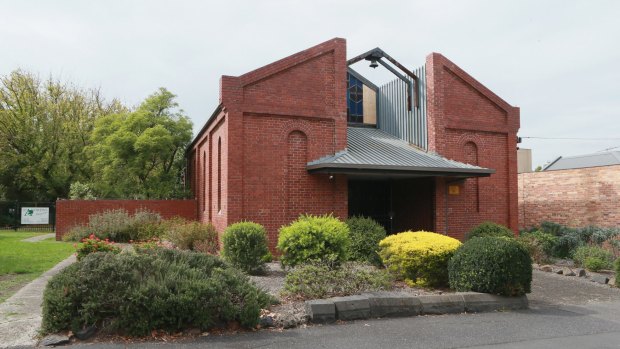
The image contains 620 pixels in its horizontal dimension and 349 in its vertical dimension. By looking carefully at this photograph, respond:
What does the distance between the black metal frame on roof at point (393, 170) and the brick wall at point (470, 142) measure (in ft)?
4.56

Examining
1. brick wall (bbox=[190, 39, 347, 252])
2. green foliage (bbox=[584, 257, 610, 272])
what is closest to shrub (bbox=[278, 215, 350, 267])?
brick wall (bbox=[190, 39, 347, 252])

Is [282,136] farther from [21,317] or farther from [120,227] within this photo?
[120,227]

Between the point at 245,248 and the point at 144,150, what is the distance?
15.0 m

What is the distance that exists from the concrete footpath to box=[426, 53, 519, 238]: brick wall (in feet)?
40.0

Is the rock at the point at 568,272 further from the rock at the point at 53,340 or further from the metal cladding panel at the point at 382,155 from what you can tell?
the rock at the point at 53,340

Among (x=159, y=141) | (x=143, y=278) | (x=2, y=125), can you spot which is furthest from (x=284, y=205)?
(x=2, y=125)

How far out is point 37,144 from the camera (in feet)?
113

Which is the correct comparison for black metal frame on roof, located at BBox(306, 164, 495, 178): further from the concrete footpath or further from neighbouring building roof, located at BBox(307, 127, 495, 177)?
the concrete footpath

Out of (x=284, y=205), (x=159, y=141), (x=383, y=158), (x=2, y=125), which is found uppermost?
(x=2, y=125)

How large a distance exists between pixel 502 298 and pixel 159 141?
63.5ft

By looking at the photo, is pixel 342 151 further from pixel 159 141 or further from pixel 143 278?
pixel 159 141

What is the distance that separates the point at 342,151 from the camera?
15.1 meters

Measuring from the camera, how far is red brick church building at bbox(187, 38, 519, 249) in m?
14.1

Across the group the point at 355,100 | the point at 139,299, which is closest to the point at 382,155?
the point at 355,100
